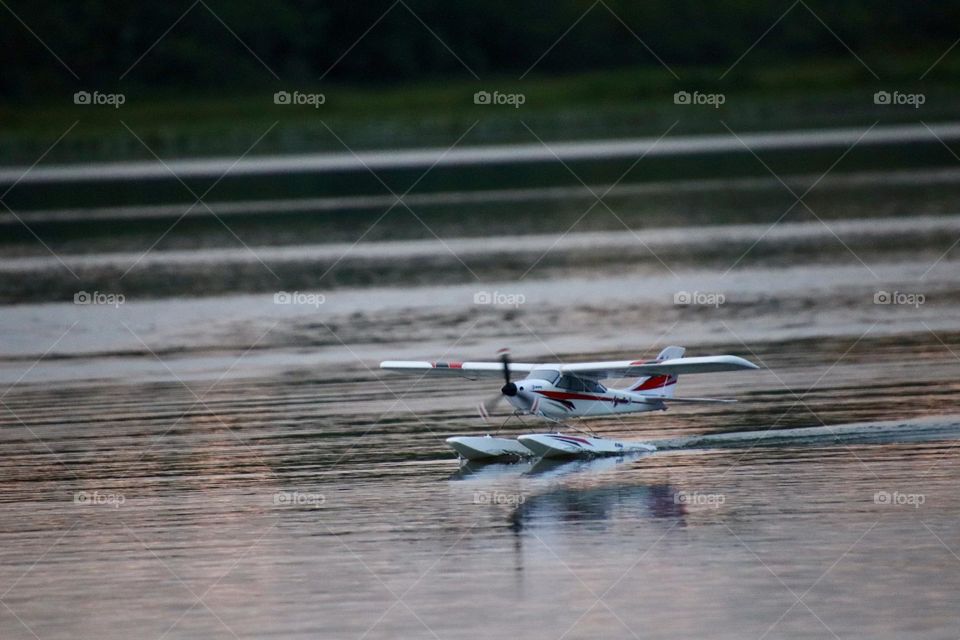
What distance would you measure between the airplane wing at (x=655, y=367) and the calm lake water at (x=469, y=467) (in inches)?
41.9

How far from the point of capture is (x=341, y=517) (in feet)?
68.4

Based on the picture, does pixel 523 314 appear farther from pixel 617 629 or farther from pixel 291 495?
pixel 617 629

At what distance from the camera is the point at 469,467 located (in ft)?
76.8

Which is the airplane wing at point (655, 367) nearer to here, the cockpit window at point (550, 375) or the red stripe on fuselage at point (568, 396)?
the cockpit window at point (550, 375)

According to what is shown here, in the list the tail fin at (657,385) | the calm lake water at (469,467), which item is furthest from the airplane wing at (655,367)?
the calm lake water at (469,467)

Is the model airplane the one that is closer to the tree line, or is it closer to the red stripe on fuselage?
the red stripe on fuselage

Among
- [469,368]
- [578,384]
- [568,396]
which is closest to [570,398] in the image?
[568,396]

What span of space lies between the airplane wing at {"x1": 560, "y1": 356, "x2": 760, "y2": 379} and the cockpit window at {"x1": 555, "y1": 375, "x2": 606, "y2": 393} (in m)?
0.10

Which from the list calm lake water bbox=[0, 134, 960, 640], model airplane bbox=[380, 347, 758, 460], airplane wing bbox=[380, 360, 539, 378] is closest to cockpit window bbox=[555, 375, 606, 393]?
model airplane bbox=[380, 347, 758, 460]

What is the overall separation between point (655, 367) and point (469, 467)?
10.2 ft

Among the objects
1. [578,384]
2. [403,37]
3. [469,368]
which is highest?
[403,37]

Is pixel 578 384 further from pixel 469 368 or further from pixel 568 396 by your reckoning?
pixel 469 368

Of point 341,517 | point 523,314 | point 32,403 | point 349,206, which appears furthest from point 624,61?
point 341,517

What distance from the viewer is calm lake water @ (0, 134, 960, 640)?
57.5 ft
